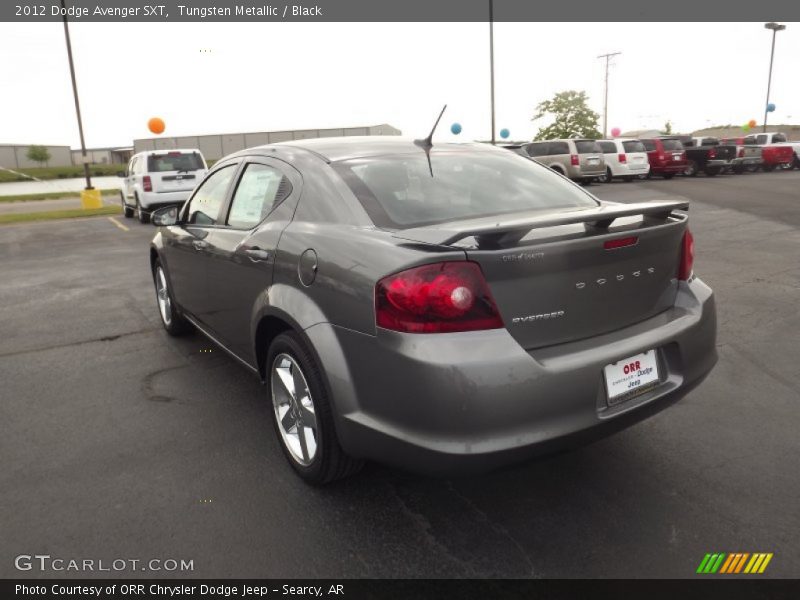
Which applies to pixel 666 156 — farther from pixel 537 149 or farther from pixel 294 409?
pixel 294 409

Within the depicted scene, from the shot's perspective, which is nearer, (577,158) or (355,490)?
(355,490)

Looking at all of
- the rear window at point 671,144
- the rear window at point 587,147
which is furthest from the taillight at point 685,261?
the rear window at point 671,144

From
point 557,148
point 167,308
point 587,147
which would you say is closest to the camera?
point 167,308

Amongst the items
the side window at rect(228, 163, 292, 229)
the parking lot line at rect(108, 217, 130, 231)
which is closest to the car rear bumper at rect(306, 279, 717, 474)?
the side window at rect(228, 163, 292, 229)

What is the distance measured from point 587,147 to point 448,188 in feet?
70.9

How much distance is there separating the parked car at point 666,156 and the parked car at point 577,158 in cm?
344

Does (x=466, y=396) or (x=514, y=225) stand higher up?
(x=514, y=225)

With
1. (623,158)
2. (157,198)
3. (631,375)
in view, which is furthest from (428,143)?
(623,158)

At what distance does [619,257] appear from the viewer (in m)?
2.59

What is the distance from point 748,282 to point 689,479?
15.6 ft

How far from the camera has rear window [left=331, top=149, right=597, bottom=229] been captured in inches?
115

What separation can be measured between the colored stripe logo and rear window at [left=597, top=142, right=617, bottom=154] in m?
23.2

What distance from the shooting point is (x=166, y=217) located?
4891mm

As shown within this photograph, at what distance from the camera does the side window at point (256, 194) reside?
11.1ft
